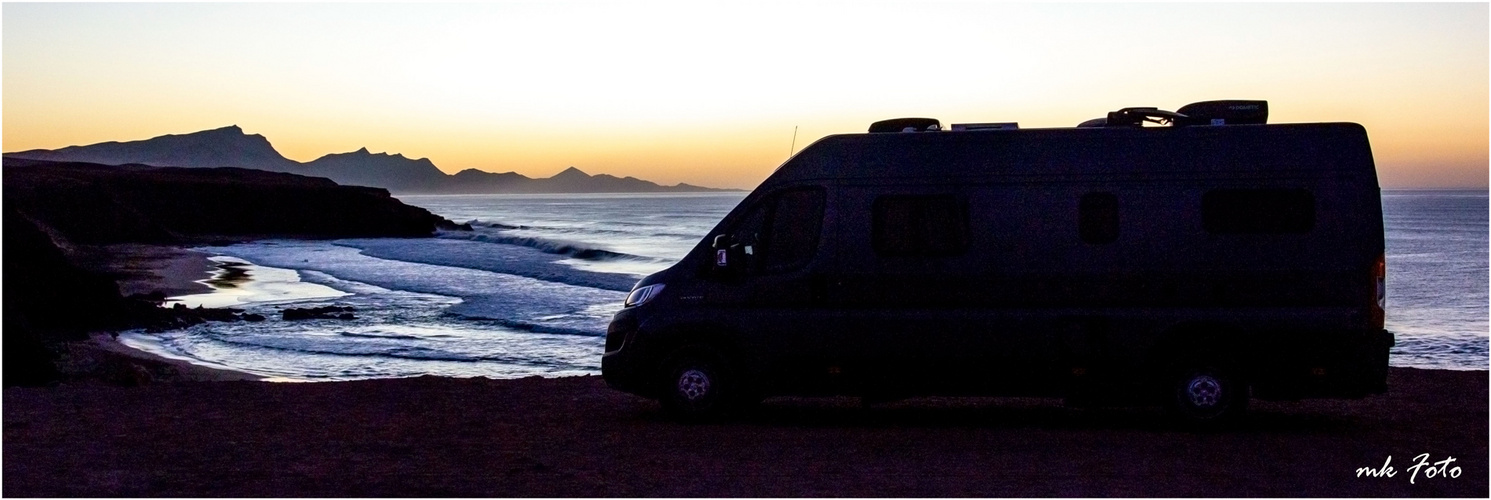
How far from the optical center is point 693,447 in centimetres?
967

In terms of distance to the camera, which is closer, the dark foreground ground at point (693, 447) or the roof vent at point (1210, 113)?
the dark foreground ground at point (693, 447)

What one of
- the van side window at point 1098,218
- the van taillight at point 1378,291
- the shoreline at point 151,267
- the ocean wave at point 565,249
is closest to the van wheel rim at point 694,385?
the van side window at point 1098,218

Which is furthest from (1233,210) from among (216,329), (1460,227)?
(1460,227)

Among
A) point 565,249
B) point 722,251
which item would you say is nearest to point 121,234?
point 565,249

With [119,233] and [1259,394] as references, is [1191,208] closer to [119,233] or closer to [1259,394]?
[1259,394]

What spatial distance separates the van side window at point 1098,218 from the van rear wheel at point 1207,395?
3.93 feet

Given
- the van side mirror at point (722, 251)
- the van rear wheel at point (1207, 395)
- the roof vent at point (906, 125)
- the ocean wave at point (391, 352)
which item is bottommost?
the ocean wave at point (391, 352)

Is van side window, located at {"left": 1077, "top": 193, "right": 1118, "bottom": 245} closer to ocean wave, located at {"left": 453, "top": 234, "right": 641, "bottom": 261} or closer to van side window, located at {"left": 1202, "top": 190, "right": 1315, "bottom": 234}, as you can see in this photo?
van side window, located at {"left": 1202, "top": 190, "right": 1315, "bottom": 234}

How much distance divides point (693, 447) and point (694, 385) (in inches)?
56.3

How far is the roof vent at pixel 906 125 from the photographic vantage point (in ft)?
36.2

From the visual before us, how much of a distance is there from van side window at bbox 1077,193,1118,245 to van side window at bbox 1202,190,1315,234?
0.67 meters

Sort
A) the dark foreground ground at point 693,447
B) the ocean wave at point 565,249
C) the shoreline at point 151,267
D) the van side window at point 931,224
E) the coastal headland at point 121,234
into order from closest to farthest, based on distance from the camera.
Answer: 1. the dark foreground ground at point 693,447
2. the van side window at point 931,224
3. the coastal headland at point 121,234
4. the shoreline at point 151,267
5. the ocean wave at point 565,249

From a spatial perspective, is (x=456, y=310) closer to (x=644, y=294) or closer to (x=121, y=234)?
(x=644, y=294)

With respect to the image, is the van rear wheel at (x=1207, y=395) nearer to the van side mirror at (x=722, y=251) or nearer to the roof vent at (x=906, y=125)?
the roof vent at (x=906, y=125)
